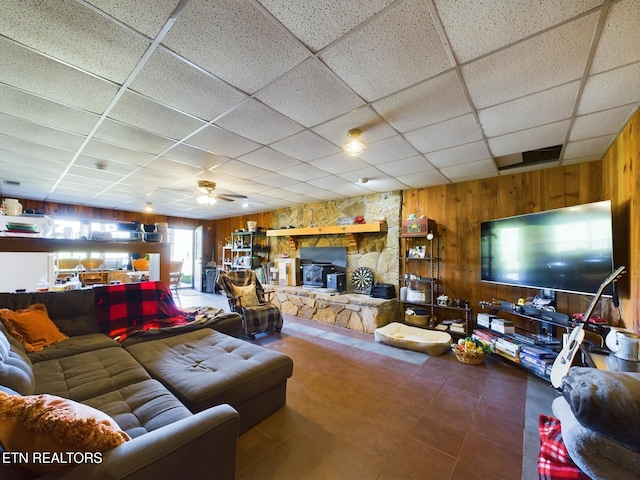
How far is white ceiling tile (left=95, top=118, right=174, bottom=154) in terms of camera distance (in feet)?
7.80

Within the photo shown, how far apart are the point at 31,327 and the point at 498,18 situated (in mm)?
3599

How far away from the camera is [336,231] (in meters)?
5.05

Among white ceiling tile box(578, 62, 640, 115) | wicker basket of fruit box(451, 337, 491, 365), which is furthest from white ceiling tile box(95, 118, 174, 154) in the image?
wicker basket of fruit box(451, 337, 491, 365)

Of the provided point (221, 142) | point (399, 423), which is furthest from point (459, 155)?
point (399, 423)

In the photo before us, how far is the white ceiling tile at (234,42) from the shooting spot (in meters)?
1.23

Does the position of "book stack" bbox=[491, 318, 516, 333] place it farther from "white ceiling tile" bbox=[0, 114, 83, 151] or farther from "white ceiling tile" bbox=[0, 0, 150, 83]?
"white ceiling tile" bbox=[0, 114, 83, 151]

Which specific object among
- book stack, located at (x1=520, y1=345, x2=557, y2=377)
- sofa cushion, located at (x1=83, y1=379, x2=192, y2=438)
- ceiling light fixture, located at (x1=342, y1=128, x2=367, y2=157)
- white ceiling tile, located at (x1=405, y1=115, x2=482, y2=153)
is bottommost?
book stack, located at (x1=520, y1=345, x2=557, y2=377)

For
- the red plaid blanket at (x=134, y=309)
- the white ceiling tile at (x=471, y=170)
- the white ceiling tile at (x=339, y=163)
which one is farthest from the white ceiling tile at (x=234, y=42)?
the white ceiling tile at (x=471, y=170)

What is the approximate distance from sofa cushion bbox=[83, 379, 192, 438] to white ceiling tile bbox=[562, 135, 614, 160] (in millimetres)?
3978

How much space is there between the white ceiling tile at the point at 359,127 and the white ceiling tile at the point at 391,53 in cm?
31

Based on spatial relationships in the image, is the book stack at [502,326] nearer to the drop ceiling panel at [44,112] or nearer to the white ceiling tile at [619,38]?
the white ceiling tile at [619,38]

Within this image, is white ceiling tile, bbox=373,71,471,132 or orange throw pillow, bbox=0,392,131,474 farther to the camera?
white ceiling tile, bbox=373,71,471,132

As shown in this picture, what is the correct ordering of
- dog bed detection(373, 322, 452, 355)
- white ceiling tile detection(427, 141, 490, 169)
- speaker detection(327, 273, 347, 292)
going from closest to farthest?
white ceiling tile detection(427, 141, 490, 169), dog bed detection(373, 322, 452, 355), speaker detection(327, 273, 347, 292)

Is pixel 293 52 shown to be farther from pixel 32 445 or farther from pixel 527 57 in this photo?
pixel 32 445
